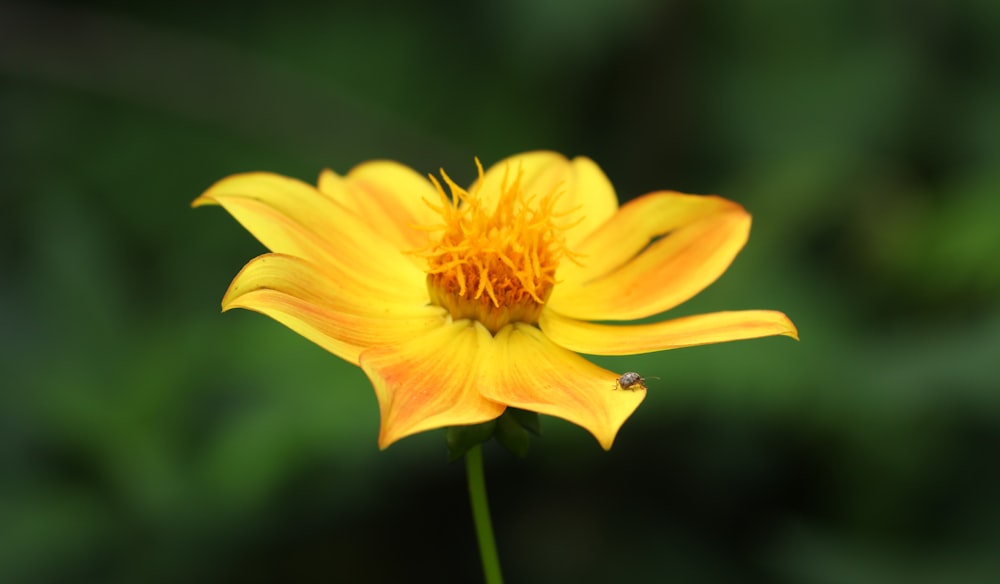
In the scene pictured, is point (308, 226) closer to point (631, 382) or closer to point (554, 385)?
point (554, 385)

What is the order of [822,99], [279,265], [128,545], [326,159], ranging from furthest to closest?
[822,99], [326,159], [128,545], [279,265]

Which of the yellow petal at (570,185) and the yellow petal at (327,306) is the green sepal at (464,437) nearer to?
the yellow petal at (327,306)

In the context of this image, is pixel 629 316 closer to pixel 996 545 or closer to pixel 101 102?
pixel 996 545

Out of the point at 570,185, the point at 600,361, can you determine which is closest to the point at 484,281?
the point at 570,185


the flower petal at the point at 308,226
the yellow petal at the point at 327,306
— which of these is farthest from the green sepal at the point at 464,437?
the flower petal at the point at 308,226

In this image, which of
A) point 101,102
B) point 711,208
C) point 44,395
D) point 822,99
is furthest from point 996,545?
point 101,102

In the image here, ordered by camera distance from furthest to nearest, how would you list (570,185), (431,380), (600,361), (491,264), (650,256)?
(600,361)
(570,185)
(650,256)
(491,264)
(431,380)
